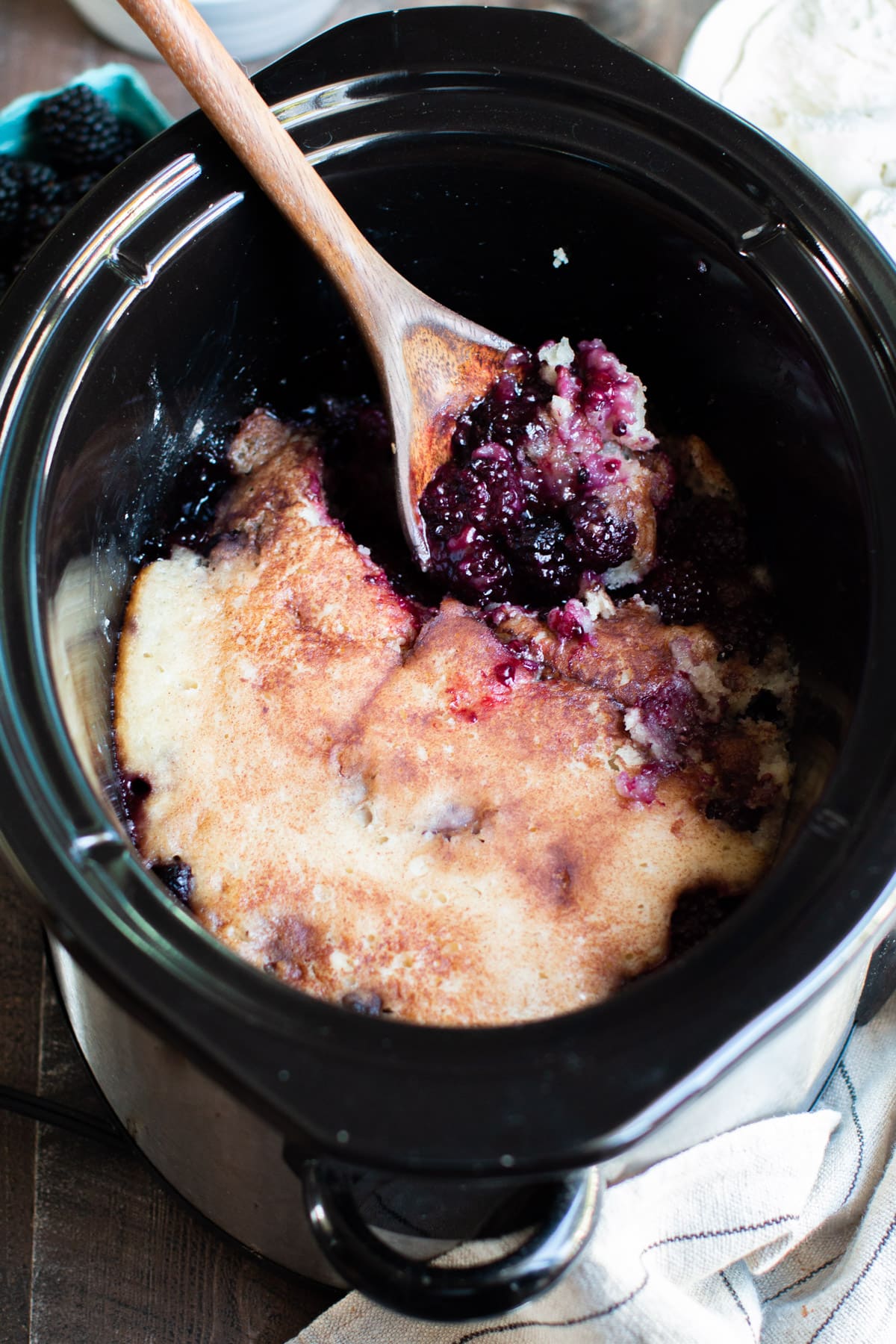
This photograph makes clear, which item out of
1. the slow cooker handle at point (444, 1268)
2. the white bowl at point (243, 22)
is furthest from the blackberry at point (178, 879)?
the white bowl at point (243, 22)

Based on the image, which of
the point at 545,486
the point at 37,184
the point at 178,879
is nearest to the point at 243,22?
the point at 37,184

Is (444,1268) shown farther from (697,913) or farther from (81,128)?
(81,128)

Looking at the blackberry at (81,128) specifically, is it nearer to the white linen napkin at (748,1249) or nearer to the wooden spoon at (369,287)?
the wooden spoon at (369,287)

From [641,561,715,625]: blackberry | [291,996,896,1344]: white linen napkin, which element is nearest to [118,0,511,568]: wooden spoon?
[641,561,715,625]: blackberry

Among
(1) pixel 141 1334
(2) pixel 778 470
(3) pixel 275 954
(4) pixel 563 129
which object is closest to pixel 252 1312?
(1) pixel 141 1334

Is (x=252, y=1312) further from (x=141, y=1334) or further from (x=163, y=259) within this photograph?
(x=163, y=259)

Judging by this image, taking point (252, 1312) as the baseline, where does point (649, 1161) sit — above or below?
above
